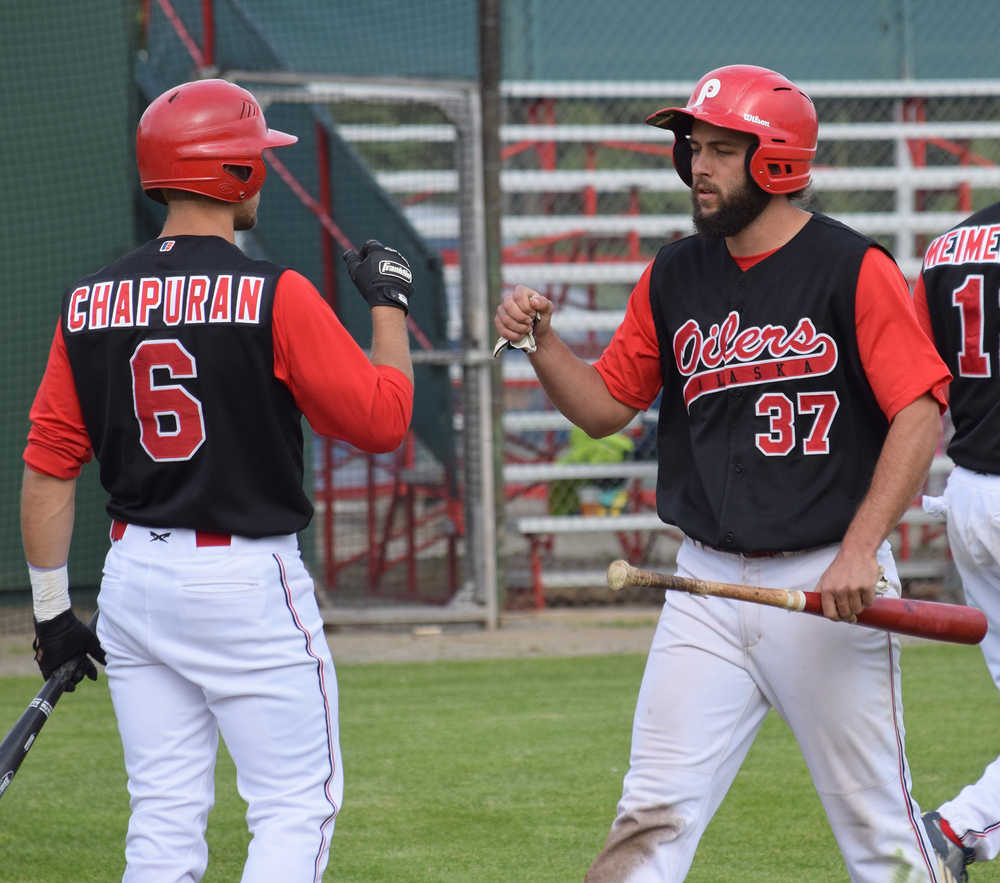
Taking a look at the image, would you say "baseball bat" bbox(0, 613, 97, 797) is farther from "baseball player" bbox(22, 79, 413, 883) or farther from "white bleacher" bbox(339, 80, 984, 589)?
"white bleacher" bbox(339, 80, 984, 589)

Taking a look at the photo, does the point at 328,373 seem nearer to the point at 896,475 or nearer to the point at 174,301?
the point at 174,301

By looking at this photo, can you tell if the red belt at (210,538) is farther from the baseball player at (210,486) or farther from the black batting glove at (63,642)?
the black batting glove at (63,642)

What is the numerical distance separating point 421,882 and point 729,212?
225 cm

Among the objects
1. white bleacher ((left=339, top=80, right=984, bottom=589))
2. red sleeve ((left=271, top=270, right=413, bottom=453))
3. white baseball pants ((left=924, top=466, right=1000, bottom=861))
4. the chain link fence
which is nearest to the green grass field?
white baseball pants ((left=924, top=466, right=1000, bottom=861))

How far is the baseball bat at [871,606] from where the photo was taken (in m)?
3.01

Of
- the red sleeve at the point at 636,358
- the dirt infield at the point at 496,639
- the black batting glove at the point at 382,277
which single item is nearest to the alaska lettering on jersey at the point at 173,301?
the black batting glove at the point at 382,277

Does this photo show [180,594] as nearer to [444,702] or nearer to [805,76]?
[444,702]

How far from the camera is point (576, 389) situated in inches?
142

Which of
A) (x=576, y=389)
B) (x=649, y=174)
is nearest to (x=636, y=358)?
(x=576, y=389)

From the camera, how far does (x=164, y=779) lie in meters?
3.07

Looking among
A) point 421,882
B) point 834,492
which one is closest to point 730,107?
point 834,492

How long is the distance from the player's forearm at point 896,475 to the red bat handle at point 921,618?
0.14 metres

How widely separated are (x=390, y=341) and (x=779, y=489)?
93 cm

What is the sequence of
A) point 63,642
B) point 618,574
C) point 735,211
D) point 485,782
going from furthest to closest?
point 485,782 < point 63,642 < point 735,211 < point 618,574
